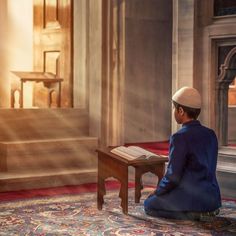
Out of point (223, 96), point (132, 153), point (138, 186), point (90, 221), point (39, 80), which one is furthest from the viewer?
point (39, 80)

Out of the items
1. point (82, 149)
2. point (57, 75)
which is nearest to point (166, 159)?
point (82, 149)

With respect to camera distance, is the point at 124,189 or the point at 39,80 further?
the point at 39,80

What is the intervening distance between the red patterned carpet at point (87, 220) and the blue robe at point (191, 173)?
0.51 ft

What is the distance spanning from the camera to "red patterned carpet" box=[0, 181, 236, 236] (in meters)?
4.66

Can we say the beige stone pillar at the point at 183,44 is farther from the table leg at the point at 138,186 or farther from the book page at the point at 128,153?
the book page at the point at 128,153

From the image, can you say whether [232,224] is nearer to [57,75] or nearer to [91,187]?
[91,187]

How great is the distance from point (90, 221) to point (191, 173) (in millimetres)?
898

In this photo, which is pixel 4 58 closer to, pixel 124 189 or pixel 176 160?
pixel 124 189

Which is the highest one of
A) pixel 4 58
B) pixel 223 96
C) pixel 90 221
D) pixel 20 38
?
pixel 20 38

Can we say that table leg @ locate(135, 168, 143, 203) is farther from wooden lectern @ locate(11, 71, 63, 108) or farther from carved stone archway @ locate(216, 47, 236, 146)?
wooden lectern @ locate(11, 71, 63, 108)

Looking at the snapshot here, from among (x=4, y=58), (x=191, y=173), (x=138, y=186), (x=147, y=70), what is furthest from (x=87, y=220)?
(x=4, y=58)

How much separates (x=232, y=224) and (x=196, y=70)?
2264 mm

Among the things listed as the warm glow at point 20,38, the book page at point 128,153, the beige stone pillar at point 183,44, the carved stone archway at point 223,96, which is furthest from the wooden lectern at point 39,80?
the book page at point 128,153

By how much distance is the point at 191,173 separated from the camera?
4.87 metres
